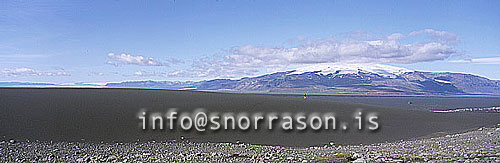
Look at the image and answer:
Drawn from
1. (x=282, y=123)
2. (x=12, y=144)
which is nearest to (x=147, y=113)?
(x=282, y=123)

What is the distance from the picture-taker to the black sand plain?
2384cm

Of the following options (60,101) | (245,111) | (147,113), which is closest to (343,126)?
(245,111)

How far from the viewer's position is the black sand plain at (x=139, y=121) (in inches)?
939

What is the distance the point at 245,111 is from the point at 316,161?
942 inches

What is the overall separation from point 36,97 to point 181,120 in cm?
1869

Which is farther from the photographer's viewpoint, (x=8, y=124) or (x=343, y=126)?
(x=343, y=126)

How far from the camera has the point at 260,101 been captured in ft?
147

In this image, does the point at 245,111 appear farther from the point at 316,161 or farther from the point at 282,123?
the point at 316,161

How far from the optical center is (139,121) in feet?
95.0

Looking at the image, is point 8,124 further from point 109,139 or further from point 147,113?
point 147,113

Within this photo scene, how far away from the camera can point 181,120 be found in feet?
98.4

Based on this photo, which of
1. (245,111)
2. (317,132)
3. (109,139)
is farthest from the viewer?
(245,111)

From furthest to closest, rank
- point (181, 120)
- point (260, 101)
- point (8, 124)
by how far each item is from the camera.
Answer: point (260, 101)
point (181, 120)
point (8, 124)

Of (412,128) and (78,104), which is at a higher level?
(78,104)
